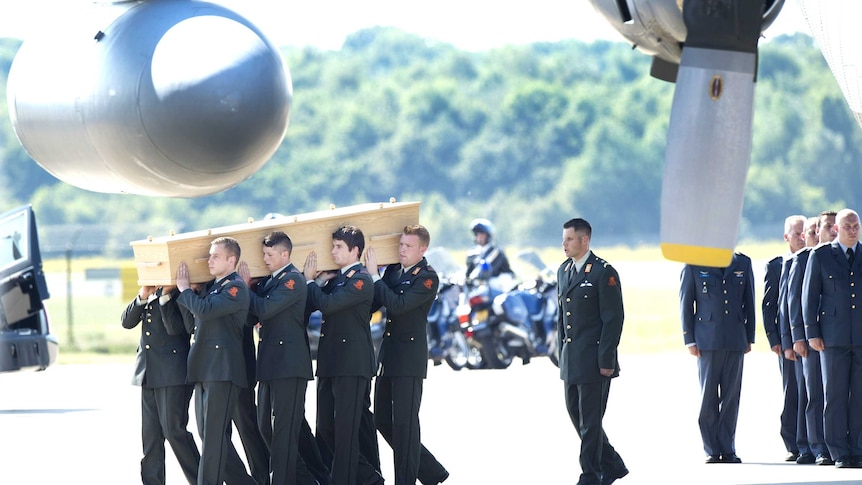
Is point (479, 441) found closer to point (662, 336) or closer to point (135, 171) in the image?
point (135, 171)

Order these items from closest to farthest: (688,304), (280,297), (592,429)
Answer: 1. (280,297)
2. (592,429)
3. (688,304)

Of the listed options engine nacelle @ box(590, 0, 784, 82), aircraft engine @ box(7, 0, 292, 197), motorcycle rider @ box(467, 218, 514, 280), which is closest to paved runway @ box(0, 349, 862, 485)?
motorcycle rider @ box(467, 218, 514, 280)

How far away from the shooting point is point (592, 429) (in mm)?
7309

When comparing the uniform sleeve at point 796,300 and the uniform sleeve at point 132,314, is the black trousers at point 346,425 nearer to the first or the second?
the uniform sleeve at point 132,314

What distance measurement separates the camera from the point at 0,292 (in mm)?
12367

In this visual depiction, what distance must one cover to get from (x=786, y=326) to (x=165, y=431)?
3930mm

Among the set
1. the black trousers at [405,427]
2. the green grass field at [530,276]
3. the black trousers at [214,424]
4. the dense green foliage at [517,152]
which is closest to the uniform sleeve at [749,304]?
the black trousers at [405,427]

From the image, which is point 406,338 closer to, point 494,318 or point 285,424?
point 285,424

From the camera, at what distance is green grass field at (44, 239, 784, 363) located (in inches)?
882

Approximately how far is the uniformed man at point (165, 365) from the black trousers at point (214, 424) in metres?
0.20

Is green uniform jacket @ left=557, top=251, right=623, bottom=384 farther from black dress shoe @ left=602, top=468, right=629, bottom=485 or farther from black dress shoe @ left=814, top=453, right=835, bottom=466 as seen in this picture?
black dress shoe @ left=814, top=453, right=835, bottom=466

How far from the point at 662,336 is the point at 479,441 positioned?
1610 cm

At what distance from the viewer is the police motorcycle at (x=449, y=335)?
15906mm

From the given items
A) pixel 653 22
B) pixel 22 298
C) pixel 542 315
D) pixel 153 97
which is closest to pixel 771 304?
pixel 653 22
